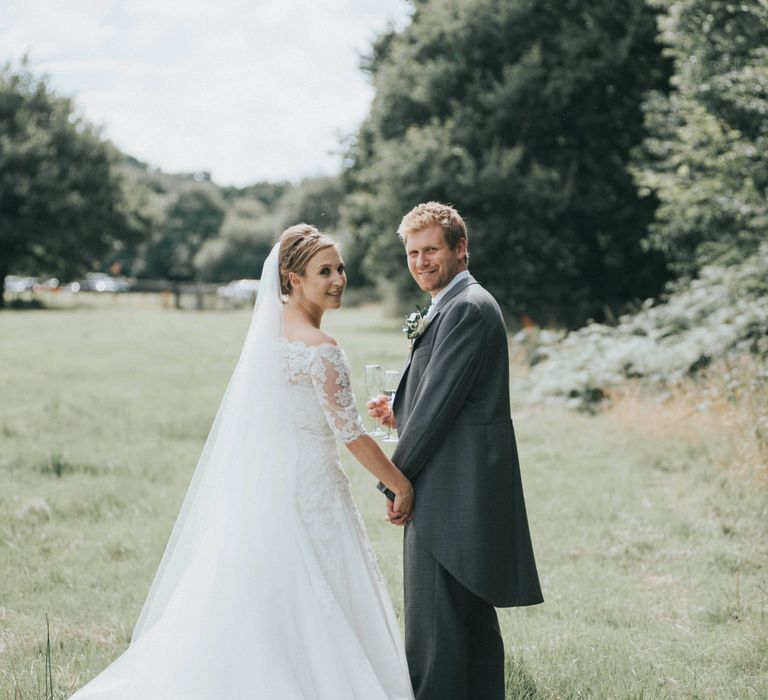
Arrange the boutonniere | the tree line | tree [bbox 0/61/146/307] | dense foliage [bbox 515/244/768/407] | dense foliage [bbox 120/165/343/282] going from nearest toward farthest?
the boutonniere, dense foliage [bbox 515/244/768/407], the tree line, tree [bbox 0/61/146/307], dense foliage [bbox 120/165/343/282]

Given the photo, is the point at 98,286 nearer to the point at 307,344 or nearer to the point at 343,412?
the point at 307,344

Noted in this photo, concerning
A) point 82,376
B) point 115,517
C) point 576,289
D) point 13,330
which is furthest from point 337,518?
point 13,330

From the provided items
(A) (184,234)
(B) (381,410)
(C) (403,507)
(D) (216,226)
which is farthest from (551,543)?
(D) (216,226)

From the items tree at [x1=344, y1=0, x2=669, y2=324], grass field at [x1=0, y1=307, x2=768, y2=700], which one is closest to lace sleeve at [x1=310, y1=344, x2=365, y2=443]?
grass field at [x1=0, y1=307, x2=768, y2=700]

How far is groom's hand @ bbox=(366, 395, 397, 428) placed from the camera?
4.53m

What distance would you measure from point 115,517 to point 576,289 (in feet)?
64.4

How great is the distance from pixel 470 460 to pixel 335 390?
704mm

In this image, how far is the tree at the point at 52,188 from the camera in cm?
4366

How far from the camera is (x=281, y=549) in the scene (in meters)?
4.05

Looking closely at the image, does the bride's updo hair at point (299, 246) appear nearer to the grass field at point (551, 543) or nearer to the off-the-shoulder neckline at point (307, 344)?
the off-the-shoulder neckline at point (307, 344)

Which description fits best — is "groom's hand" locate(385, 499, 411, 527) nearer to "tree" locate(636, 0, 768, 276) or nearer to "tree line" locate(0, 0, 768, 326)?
"tree" locate(636, 0, 768, 276)

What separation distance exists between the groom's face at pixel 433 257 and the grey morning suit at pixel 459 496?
9 cm

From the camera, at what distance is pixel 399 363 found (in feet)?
64.7

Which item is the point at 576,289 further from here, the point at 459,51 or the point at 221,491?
the point at 221,491
